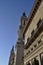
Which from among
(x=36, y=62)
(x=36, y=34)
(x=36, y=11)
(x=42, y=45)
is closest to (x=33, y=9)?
(x=36, y=11)

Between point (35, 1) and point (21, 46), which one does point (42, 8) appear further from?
point (21, 46)

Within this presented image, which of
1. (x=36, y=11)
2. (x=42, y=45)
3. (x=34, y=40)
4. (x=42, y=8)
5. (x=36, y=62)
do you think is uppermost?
(x=36, y=11)

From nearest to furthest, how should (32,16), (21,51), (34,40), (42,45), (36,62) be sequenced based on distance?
(42,45) → (36,62) → (34,40) → (32,16) → (21,51)

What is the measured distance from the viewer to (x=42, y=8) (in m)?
16.4

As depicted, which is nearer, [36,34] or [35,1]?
[36,34]

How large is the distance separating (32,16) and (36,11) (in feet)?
6.09

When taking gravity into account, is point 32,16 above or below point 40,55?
above

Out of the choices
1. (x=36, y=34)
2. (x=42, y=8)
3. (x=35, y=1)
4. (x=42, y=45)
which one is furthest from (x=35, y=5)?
(x=42, y=45)

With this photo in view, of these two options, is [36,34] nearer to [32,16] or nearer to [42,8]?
[42,8]

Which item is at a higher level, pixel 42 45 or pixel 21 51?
pixel 21 51

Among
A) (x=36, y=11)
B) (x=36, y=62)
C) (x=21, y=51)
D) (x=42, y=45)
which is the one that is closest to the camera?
(x=42, y=45)

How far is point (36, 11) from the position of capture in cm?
1933

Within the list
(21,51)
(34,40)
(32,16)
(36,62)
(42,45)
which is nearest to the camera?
(42,45)

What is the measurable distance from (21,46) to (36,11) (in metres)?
24.5
